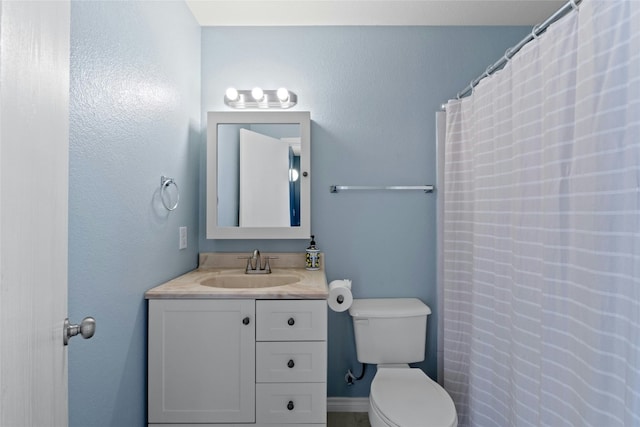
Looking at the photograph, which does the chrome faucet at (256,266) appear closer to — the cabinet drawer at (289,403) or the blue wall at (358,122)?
the blue wall at (358,122)

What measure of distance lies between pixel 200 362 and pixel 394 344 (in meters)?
1.00

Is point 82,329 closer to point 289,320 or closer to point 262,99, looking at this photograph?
point 289,320

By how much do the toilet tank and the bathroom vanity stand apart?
449 mm

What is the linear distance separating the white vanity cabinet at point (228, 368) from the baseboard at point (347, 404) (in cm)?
65

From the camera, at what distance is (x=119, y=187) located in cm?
134

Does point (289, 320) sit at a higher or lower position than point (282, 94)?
lower

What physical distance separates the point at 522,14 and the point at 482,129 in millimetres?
982

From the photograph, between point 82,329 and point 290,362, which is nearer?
point 82,329

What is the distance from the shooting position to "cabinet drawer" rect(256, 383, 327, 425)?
1.55 meters

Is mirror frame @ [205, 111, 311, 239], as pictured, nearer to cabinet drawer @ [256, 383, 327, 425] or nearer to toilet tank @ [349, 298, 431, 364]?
toilet tank @ [349, 298, 431, 364]

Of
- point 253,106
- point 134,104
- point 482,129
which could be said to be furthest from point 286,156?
point 482,129

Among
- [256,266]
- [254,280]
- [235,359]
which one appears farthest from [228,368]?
[256,266]

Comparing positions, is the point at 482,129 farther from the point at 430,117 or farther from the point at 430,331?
the point at 430,331

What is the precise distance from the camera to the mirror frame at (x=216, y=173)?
211 cm
